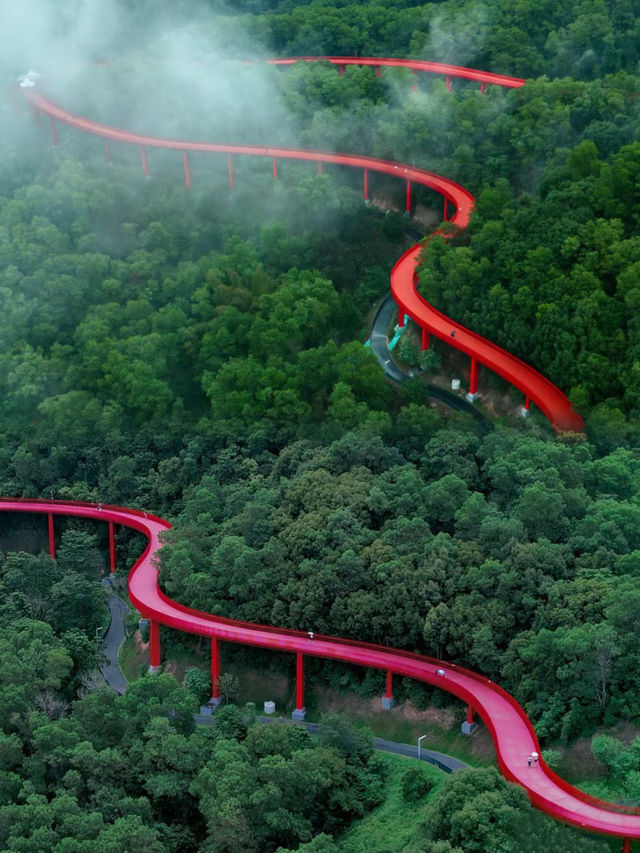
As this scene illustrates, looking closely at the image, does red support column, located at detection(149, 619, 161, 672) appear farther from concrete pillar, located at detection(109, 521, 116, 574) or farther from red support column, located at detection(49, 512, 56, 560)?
red support column, located at detection(49, 512, 56, 560)

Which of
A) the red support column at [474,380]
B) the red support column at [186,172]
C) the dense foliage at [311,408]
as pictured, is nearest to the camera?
the dense foliage at [311,408]

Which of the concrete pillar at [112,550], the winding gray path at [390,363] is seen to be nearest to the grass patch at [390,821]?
the winding gray path at [390,363]

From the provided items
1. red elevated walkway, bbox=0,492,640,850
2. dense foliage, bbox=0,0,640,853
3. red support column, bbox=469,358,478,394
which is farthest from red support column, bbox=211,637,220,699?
red support column, bbox=469,358,478,394

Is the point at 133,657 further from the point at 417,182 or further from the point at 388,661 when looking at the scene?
the point at 417,182

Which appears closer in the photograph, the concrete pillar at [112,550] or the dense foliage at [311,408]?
the dense foliage at [311,408]

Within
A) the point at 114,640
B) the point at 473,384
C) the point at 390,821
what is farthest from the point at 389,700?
the point at 473,384

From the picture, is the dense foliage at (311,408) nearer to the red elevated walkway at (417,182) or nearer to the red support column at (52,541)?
the red elevated walkway at (417,182)
